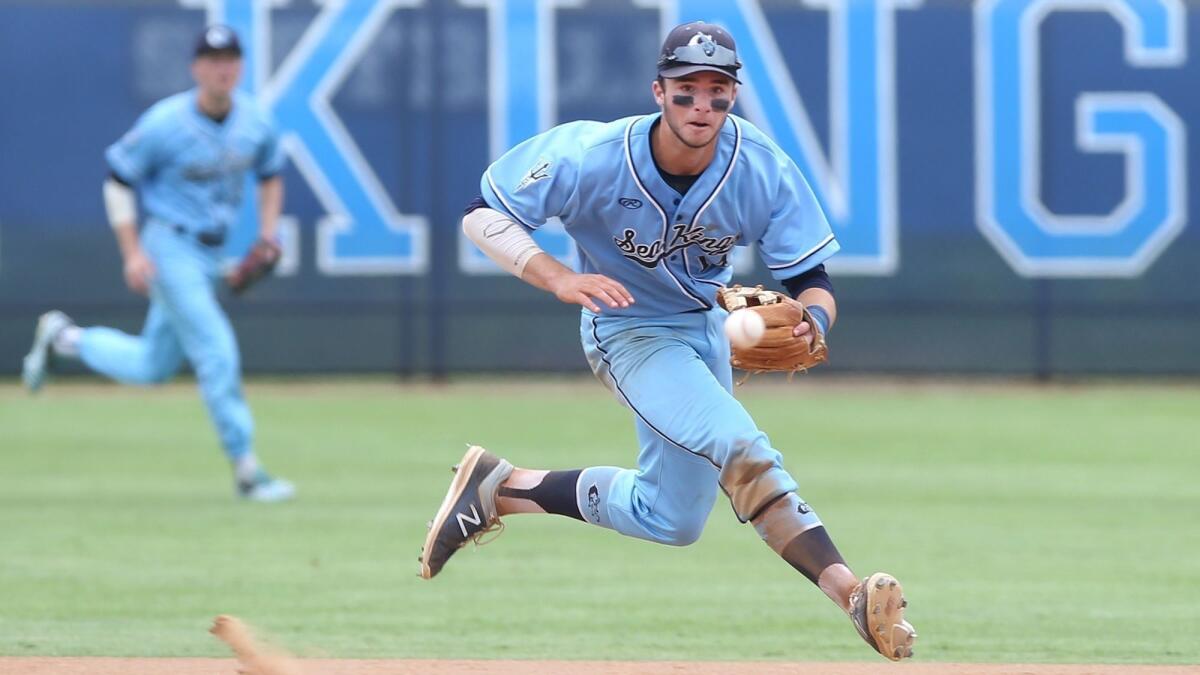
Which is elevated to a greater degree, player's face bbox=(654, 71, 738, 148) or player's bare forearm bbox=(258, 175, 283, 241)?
player's face bbox=(654, 71, 738, 148)

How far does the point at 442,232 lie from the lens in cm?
1633

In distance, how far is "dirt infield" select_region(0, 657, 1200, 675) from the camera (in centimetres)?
560

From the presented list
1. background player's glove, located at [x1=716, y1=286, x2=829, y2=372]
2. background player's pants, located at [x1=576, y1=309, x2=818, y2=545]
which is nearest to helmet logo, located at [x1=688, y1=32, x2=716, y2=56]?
background player's glove, located at [x1=716, y1=286, x2=829, y2=372]

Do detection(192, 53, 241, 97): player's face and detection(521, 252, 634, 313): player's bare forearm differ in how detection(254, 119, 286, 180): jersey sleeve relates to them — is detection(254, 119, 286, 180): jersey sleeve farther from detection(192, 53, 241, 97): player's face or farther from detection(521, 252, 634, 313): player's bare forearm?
detection(521, 252, 634, 313): player's bare forearm

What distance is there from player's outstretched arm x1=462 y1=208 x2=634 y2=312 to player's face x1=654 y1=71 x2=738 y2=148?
470 mm

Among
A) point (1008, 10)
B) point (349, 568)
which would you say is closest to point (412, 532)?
point (349, 568)

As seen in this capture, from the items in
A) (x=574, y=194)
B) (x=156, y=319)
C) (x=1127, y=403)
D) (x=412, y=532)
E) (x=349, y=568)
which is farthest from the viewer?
(x=1127, y=403)

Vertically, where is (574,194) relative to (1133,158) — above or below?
above

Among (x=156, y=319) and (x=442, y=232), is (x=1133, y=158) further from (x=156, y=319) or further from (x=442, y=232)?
(x=156, y=319)

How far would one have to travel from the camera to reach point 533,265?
5535 millimetres

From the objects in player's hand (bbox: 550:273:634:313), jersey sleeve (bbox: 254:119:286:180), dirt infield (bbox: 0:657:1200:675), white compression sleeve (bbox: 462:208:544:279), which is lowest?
dirt infield (bbox: 0:657:1200:675)

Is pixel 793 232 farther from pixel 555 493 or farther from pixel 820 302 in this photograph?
pixel 555 493

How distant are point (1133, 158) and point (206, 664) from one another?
12189 millimetres

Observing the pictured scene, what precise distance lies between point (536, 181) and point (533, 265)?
26cm
